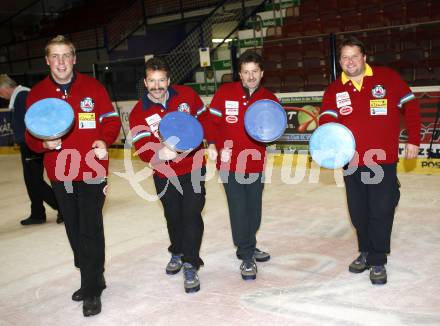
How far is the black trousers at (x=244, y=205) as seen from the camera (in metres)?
3.69

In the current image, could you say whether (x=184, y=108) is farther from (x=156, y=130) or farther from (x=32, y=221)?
(x=32, y=221)

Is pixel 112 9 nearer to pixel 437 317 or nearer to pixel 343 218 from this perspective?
pixel 343 218

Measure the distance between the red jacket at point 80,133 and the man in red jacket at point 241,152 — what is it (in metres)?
0.71

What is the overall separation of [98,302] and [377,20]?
846 cm

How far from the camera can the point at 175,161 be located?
3.47 metres

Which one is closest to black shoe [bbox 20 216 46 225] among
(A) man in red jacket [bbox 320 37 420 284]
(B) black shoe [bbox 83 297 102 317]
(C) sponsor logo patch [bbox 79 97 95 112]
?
(B) black shoe [bbox 83 297 102 317]

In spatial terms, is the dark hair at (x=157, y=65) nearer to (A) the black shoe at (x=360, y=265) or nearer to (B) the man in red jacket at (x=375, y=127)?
(B) the man in red jacket at (x=375, y=127)

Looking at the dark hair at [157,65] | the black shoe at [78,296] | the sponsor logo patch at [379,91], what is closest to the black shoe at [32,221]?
the black shoe at [78,296]

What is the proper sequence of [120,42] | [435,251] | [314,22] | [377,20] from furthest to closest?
[120,42]
[314,22]
[377,20]
[435,251]

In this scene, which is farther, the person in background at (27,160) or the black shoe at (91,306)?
→ the person in background at (27,160)

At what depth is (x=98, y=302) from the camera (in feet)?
10.8

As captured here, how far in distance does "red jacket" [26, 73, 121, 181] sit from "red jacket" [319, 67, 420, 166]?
1.52 m

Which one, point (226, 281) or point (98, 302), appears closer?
point (98, 302)

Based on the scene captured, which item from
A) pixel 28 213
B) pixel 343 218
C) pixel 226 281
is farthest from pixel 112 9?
pixel 226 281
